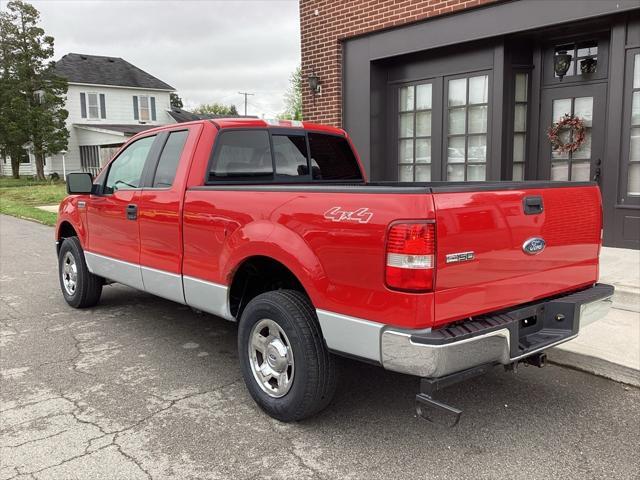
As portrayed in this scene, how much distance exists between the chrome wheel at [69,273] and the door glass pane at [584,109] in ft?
21.2

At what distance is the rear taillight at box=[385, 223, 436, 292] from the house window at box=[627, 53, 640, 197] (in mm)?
5553

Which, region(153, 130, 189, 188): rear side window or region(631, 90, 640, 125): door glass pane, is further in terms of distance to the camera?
region(631, 90, 640, 125): door glass pane

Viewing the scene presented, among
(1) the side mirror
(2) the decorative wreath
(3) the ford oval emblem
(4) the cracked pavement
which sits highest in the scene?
(2) the decorative wreath

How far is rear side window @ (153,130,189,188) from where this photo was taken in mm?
4348

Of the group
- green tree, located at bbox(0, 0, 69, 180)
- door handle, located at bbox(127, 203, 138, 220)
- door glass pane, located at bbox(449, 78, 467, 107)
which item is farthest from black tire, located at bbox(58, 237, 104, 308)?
green tree, located at bbox(0, 0, 69, 180)

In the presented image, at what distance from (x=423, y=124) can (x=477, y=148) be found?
1.05m

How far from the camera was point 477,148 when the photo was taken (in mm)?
8297

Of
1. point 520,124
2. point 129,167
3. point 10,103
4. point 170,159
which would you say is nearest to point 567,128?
point 520,124

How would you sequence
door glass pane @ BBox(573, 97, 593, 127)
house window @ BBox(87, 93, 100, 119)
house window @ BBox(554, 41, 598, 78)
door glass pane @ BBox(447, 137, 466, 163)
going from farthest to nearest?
1. house window @ BBox(87, 93, 100, 119)
2. door glass pane @ BBox(447, 137, 466, 163)
3. door glass pane @ BBox(573, 97, 593, 127)
4. house window @ BBox(554, 41, 598, 78)

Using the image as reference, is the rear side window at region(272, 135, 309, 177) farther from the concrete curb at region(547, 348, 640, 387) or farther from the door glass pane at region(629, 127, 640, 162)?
the door glass pane at region(629, 127, 640, 162)

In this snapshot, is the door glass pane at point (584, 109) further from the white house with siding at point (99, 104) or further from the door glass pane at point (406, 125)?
the white house with siding at point (99, 104)

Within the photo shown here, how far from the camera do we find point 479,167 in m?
8.30

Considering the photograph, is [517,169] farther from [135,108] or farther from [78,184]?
[135,108]

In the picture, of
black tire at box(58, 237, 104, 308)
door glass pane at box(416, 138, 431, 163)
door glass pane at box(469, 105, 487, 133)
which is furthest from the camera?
door glass pane at box(416, 138, 431, 163)
